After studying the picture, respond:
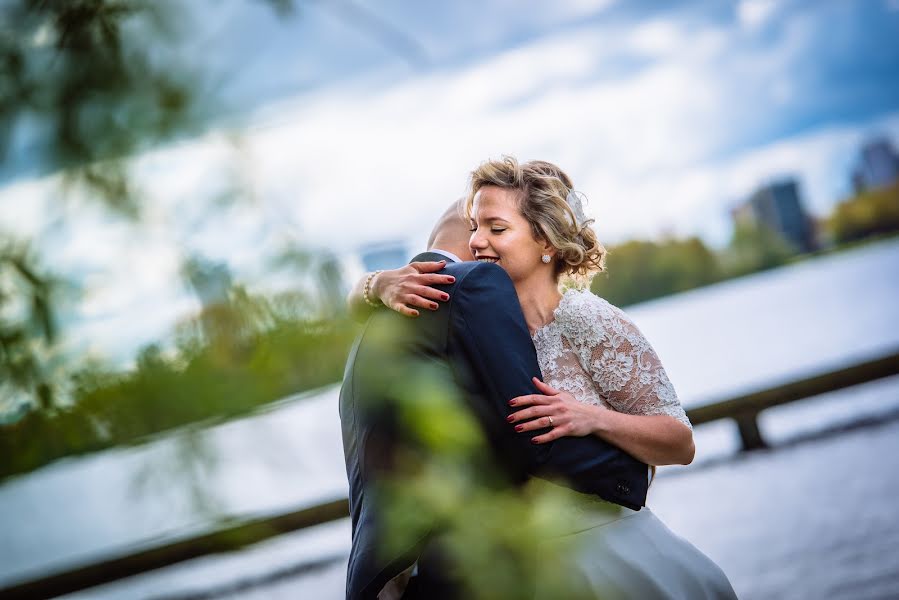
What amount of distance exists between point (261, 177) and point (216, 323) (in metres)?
0.24

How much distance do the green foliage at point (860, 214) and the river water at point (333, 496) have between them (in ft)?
80.7

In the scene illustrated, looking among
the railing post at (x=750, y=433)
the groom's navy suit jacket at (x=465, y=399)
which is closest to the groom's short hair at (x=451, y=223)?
the groom's navy suit jacket at (x=465, y=399)

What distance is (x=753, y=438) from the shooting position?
6469 millimetres

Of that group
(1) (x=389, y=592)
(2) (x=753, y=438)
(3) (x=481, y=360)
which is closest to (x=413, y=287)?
(3) (x=481, y=360)

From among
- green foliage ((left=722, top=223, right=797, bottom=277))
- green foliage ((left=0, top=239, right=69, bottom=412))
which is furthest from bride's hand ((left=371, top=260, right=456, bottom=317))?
green foliage ((left=722, top=223, right=797, bottom=277))

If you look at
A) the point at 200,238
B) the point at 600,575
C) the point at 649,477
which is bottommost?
the point at 600,575

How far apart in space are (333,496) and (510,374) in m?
3.82

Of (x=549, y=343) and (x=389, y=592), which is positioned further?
(x=549, y=343)

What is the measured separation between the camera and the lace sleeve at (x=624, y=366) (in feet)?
5.98

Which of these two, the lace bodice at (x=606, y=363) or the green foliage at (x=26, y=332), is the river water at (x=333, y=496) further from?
the lace bodice at (x=606, y=363)

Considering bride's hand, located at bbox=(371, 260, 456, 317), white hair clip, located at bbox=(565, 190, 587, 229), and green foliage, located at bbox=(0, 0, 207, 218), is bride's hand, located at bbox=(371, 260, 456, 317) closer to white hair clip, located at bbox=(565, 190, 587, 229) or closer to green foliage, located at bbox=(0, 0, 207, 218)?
white hair clip, located at bbox=(565, 190, 587, 229)

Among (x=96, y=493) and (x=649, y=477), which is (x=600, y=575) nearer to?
(x=649, y=477)

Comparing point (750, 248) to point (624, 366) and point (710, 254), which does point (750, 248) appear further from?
point (624, 366)

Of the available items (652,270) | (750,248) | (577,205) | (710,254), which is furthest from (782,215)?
(577,205)
